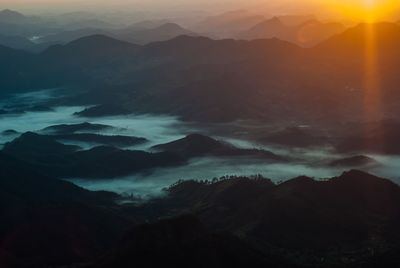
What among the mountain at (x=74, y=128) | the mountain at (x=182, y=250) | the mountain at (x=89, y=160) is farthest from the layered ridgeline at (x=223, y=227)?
the mountain at (x=74, y=128)

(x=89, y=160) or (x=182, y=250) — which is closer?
(x=182, y=250)

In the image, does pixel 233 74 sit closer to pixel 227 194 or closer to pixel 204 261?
pixel 227 194

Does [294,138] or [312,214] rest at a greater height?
[294,138]

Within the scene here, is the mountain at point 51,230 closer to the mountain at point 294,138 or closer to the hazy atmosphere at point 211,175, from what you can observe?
the hazy atmosphere at point 211,175

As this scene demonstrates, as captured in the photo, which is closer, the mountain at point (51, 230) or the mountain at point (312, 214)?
the mountain at point (51, 230)

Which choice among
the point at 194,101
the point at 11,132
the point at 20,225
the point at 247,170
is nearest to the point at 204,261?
the point at 20,225

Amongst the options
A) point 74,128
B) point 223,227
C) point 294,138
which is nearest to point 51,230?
point 223,227

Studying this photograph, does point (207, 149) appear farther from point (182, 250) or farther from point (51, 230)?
point (182, 250)

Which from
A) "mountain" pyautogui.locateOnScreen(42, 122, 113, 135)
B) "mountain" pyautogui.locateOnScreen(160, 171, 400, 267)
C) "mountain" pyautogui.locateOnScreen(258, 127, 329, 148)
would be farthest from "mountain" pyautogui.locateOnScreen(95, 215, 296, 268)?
"mountain" pyautogui.locateOnScreen(42, 122, 113, 135)
